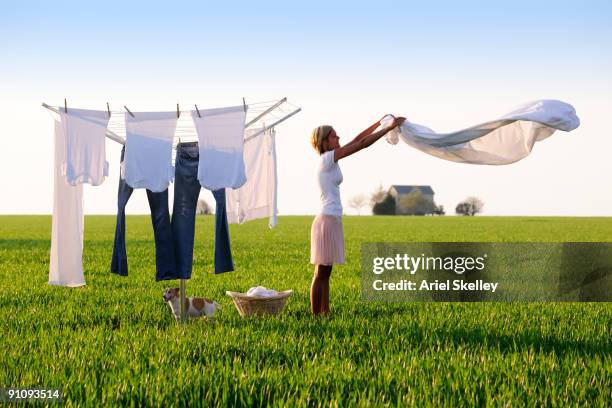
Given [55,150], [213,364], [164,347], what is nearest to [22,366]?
[164,347]

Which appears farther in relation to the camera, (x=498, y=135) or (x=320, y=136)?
(x=498, y=135)

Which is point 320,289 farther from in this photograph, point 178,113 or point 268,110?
point 178,113

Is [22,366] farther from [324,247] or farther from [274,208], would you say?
[274,208]

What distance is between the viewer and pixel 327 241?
7.37 meters

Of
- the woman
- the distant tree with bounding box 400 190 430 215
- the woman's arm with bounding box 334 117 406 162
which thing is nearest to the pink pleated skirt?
the woman

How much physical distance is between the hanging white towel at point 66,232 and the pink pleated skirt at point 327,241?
3433mm

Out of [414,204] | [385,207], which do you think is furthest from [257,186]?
[414,204]

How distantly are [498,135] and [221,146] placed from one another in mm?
3315

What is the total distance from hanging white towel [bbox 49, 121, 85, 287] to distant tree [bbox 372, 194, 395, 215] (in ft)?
320

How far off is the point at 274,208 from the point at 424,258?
1013 cm

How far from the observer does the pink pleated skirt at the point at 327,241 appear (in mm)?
7367

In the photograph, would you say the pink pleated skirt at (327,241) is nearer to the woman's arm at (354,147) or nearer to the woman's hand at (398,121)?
the woman's arm at (354,147)

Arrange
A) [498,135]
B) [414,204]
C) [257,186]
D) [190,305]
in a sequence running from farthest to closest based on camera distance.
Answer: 1. [414,204]
2. [257,186]
3. [190,305]
4. [498,135]

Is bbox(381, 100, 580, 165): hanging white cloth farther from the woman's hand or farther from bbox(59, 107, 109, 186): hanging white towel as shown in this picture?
bbox(59, 107, 109, 186): hanging white towel
